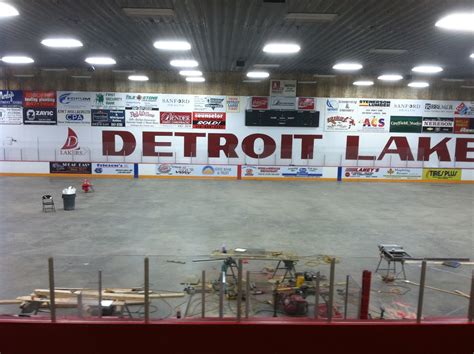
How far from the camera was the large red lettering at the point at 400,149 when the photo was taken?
2023cm

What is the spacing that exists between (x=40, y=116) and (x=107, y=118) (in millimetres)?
3327

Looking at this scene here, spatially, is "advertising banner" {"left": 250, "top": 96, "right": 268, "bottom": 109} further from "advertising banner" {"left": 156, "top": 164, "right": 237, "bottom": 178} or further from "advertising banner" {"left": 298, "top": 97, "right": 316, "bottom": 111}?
"advertising banner" {"left": 156, "top": 164, "right": 237, "bottom": 178}

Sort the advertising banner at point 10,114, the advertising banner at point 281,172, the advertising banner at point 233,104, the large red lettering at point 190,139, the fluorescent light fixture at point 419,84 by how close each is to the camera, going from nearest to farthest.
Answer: the fluorescent light fixture at point 419,84, the advertising banner at point 10,114, the advertising banner at point 281,172, the advertising banner at point 233,104, the large red lettering at point 190,139

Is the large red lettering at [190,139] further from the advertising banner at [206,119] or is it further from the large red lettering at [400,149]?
the large red lettering at [400,149]

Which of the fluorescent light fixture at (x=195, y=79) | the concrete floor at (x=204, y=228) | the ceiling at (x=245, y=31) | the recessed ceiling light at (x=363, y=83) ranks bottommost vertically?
the concrete floor at (x=204, y=228)

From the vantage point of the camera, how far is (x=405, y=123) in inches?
796

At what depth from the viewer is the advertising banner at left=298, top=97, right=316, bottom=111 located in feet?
64.5

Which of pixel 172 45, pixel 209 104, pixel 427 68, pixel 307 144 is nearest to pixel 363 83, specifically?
pixel 307 144

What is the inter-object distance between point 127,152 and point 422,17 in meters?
15.7

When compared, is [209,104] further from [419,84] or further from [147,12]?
[147,12]

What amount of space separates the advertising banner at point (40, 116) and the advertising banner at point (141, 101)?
377 cm

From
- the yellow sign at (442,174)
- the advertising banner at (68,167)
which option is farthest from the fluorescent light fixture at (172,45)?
the yellow sign at (442,174)
